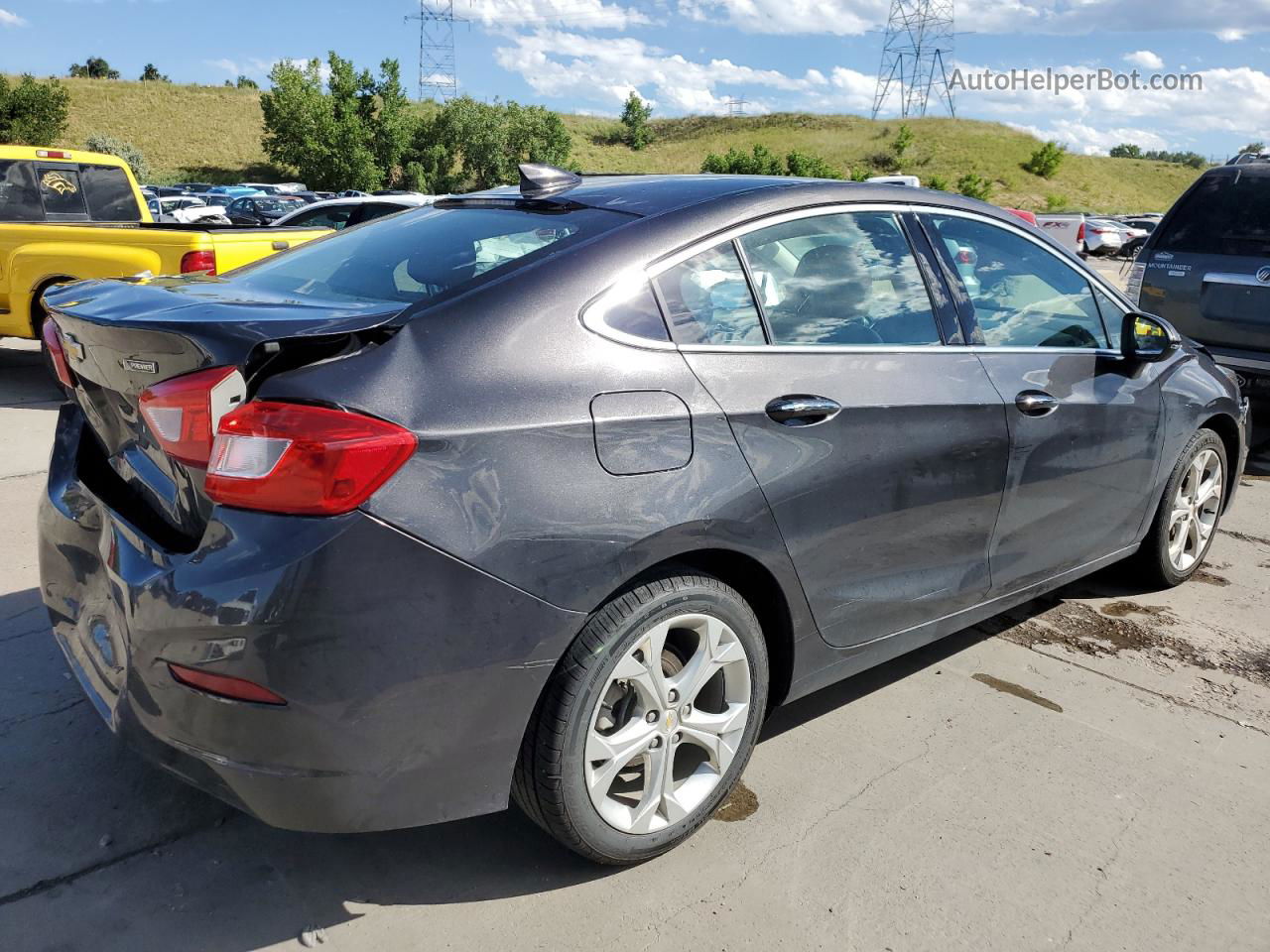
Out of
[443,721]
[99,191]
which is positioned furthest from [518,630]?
[99,191]

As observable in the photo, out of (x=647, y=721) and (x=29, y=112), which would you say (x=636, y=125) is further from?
(x=647, y=721)

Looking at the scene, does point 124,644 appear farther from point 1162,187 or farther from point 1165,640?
point 1162,187

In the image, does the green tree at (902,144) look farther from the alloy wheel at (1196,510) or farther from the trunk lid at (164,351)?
the trunk lid at (164,351)

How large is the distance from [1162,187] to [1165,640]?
107 meters

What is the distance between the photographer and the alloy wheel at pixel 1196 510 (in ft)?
14.5

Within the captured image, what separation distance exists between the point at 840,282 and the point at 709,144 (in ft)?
326

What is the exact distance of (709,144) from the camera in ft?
319

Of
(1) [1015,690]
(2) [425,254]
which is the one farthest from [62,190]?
(1) [1015,690]

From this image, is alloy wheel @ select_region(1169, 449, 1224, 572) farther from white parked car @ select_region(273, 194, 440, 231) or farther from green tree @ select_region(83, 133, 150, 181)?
green tree @ select_region(83, 133, 150, 181)

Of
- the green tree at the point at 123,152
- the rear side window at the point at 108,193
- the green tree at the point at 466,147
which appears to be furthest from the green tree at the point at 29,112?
the rear side window at the point at 108,193

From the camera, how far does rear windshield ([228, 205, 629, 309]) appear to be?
8.41 ft

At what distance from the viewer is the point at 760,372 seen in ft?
8.61

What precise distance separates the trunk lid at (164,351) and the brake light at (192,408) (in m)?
0.02

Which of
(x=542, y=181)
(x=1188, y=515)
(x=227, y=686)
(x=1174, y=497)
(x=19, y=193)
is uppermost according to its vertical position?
(x=542, y=181)
